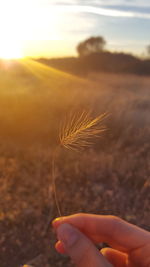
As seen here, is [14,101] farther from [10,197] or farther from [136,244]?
[136,244]

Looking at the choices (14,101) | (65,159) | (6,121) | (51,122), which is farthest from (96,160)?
(14,101)

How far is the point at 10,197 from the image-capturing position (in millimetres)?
3109

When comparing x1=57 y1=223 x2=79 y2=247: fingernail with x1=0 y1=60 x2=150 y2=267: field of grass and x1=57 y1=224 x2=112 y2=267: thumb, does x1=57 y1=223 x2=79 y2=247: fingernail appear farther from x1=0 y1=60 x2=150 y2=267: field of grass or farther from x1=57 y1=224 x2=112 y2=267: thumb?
x1=0 y1=60 x2=150 y2=267: field of grass

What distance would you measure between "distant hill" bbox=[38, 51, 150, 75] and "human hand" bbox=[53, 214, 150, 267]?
1948cm

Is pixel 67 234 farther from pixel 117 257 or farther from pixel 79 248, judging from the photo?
pixel 117 257

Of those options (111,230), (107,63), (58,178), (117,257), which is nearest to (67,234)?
(111,230)

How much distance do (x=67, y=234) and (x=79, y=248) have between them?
0.08m

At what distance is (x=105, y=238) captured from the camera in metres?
1.37

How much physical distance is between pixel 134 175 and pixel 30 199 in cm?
136

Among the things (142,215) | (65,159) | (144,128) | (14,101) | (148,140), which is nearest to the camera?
(142,215)

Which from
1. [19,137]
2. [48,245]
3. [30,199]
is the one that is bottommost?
[48,245]

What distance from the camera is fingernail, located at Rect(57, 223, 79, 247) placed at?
3.99 ft

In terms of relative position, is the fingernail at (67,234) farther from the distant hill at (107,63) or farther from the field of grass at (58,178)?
the distant hill at (107,63)

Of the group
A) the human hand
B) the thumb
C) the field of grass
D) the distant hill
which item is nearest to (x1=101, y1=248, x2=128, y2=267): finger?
the human hand
